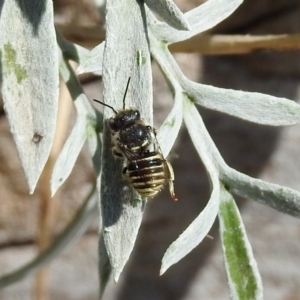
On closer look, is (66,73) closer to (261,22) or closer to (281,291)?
(261,22)

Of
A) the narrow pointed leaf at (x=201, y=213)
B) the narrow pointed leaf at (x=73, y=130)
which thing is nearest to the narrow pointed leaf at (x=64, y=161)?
the narrow pointed leaf at (x=73, y=130)

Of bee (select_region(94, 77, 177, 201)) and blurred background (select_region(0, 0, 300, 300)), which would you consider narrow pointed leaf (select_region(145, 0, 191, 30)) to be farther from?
blurred background (select_region(0, 0, 300, 300))

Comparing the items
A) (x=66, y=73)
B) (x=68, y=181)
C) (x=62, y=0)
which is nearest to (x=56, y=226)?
(x=68, y=181)

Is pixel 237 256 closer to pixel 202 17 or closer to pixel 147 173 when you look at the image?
pixel 147 173

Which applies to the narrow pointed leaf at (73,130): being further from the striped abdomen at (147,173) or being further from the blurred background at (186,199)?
the blurred background at (186,199)

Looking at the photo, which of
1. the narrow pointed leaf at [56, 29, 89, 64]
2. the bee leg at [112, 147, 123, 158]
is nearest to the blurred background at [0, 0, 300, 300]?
the narrow pointed leaf at [56, 29, 89, 64]

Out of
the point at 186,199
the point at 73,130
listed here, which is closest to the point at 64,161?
the point at 73,130
